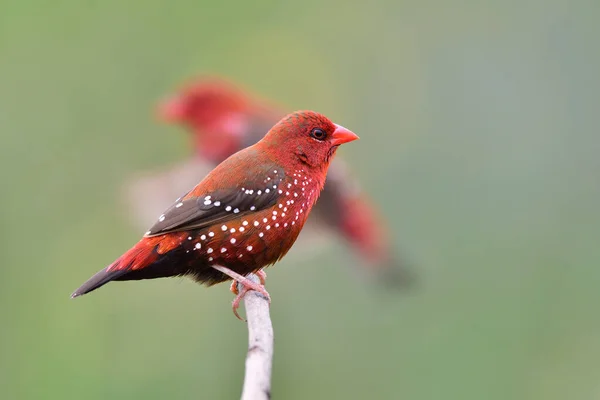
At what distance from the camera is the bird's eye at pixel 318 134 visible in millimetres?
1691

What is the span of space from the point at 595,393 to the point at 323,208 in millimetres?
1306

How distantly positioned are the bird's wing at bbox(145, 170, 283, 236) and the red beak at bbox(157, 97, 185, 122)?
1.65m

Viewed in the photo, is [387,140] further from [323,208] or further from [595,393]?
[595,393]

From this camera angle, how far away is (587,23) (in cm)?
323

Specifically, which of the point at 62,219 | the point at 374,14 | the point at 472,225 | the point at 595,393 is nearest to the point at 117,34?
the point at 62,219

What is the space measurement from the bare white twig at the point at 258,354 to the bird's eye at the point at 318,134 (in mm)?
398

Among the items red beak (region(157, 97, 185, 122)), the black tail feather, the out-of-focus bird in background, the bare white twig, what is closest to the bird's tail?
the black tail feather

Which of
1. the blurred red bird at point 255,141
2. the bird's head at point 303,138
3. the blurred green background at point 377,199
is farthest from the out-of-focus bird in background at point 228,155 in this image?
the bird's head at point 303,138

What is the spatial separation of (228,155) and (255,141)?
115mm

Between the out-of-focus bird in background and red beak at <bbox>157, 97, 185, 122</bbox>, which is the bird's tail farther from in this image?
red beak at <bbox>157, 97, 185, 122</bbox>

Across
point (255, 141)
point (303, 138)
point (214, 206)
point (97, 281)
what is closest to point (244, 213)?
point (214, 206)

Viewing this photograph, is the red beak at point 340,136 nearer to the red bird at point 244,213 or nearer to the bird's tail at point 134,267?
the red bird at point 244,213

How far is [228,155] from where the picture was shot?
2883 millimetres

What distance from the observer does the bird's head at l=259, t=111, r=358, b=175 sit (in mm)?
1682
